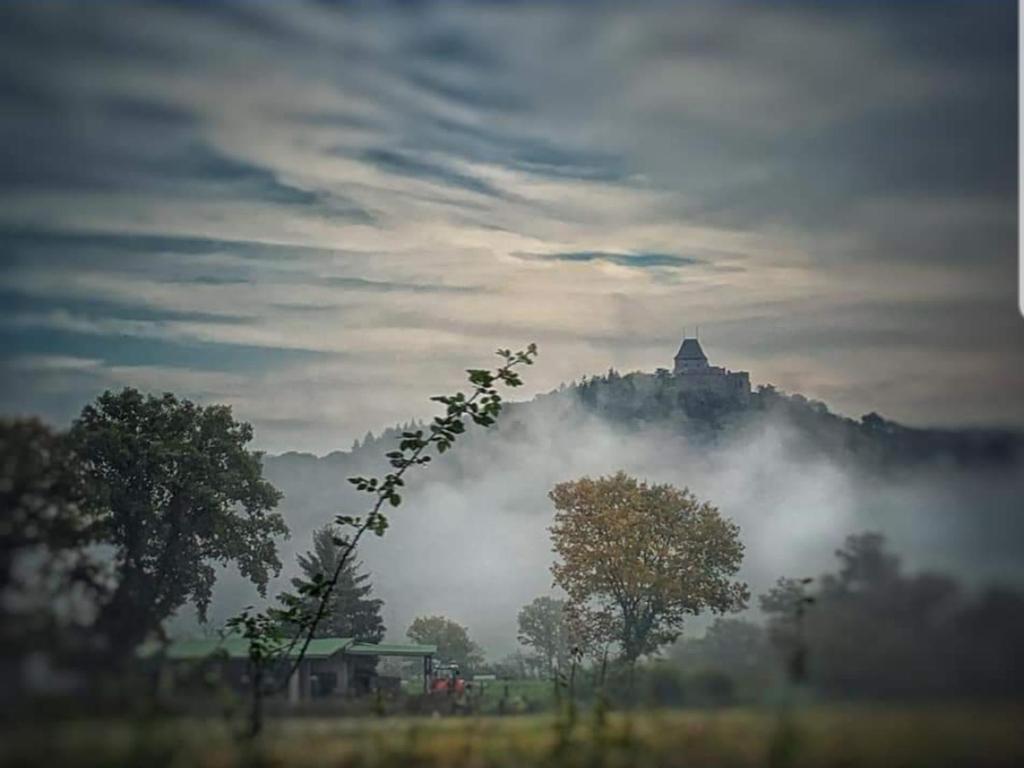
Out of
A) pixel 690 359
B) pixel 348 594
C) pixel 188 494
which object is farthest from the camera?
pixel 188 494

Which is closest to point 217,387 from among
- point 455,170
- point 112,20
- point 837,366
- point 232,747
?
point 455,170

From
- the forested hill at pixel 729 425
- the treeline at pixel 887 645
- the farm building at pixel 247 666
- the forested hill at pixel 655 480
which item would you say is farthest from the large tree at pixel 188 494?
the treeline at pixel 887 645

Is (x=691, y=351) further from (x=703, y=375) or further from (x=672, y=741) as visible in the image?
(x=672, y=741)

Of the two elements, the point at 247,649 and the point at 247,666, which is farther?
the point at 247,649

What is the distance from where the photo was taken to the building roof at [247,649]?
3.66 meters

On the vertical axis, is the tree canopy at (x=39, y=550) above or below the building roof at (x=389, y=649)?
above

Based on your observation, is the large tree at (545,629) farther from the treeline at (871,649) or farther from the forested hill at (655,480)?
the treeline at (871,649)

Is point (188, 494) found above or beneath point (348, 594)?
above

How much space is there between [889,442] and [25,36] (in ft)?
11.4

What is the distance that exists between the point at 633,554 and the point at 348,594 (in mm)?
3935

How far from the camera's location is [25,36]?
3.50 meters

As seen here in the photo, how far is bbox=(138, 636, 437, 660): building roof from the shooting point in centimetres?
366

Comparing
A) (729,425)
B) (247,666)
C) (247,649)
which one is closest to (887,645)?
(247,666)

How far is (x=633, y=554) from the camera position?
46.0 feet
